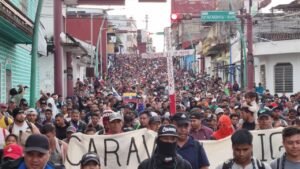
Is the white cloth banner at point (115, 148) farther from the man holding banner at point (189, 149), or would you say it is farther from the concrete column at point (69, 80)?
the concrete column at point (69, 80)

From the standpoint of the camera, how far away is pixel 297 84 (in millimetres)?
36250

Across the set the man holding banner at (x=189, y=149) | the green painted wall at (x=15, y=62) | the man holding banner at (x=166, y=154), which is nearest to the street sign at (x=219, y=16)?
the green painted wall at (x=15, y=62)

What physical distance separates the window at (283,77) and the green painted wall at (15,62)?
652 inches

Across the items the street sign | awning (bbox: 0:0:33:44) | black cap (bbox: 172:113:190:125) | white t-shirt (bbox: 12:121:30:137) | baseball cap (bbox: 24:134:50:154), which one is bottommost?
white t-shirt (bbox: 12:121:30:137)

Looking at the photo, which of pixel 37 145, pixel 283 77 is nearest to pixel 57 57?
pixel 283 77

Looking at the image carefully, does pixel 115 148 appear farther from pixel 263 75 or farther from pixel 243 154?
pixel 263 75

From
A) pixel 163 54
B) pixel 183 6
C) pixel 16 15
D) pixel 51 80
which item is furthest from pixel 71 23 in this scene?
pixel 163 54

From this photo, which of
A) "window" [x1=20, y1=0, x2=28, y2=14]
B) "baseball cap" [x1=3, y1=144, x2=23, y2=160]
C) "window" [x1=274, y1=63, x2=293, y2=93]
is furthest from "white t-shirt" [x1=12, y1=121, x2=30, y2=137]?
"window" [x1=274, y1=63, x2=293, y2=93]

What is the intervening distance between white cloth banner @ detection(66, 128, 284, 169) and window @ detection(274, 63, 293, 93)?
2813cm

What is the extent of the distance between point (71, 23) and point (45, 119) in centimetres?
5444

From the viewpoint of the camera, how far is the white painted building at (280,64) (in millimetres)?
35781

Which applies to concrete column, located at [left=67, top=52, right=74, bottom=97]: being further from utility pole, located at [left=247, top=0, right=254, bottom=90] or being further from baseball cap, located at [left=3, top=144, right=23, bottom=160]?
baseball cap, located at [left=3, top=144, right=23, bottom=160]

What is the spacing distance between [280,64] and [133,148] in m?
29.3

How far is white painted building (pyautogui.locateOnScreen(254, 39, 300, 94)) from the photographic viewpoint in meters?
35.8
